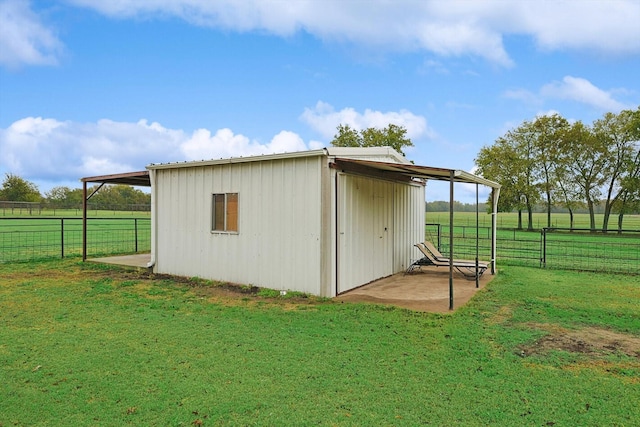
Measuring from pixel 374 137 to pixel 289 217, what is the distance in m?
28.1

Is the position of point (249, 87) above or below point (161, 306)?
above

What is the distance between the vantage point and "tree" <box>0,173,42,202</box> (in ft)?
181

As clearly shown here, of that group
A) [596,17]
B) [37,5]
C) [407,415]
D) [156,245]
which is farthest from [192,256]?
[596,17]

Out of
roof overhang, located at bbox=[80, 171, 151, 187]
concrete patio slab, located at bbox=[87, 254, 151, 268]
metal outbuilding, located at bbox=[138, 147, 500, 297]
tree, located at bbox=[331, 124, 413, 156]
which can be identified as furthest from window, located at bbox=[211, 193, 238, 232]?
tree, located at bbox=[331, 124, 413, 156]

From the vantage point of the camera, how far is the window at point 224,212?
7910 mm

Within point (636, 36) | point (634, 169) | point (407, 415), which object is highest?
point (636, 36)

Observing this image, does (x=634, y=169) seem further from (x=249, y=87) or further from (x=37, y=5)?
(x=37, y=5)

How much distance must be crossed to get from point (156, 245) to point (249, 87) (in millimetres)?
8122

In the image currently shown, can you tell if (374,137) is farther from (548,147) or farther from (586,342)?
(586,342)

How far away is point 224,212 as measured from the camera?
317 inches

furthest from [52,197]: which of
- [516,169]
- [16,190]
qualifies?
[516,169]

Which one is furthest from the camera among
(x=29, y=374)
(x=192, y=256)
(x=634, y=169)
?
(x=634, y=169)

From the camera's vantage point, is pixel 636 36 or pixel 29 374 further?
pixel 636 36

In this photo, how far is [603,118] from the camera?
27938 millimetres
